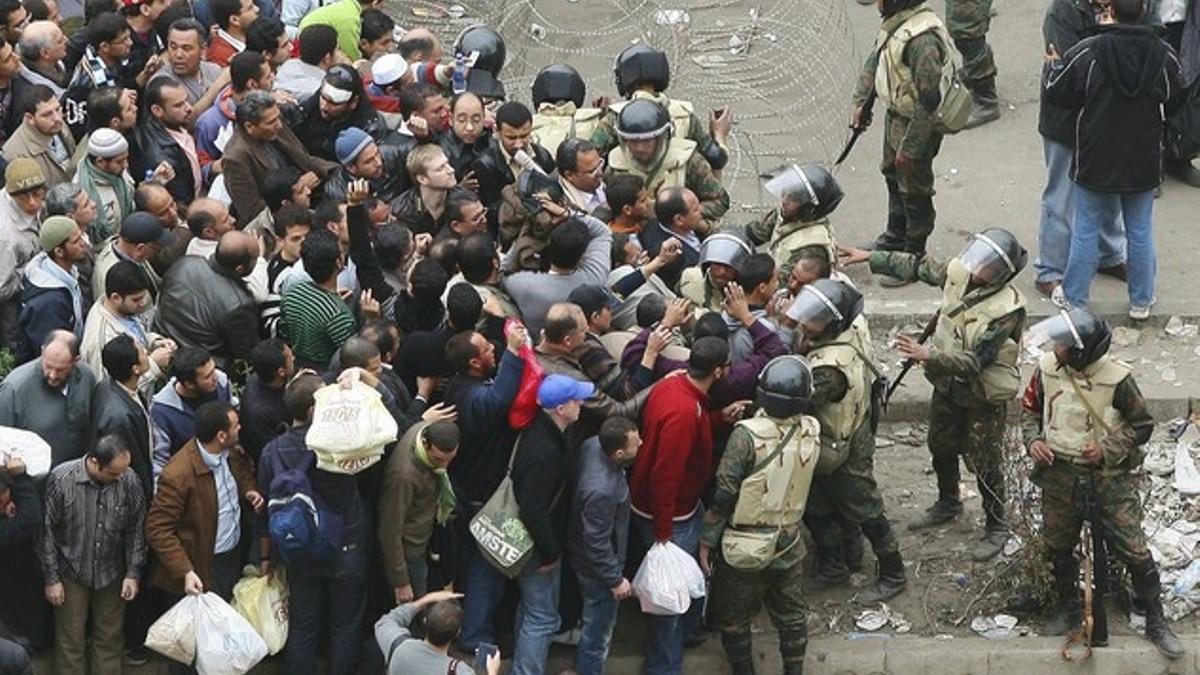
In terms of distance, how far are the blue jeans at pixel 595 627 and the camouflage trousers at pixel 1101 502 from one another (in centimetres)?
188

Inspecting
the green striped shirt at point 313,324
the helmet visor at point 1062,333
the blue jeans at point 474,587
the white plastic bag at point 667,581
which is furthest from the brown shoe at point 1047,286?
the green striped shirt at point 313,324

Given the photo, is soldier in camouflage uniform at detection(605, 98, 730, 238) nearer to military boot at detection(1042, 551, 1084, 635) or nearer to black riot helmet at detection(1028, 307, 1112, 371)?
black riot helmet at detection(1028, 307, 1112, 371)

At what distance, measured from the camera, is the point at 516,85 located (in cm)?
1466

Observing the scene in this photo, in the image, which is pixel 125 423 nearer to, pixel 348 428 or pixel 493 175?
pixel 348 428

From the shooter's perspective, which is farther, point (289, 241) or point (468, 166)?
point (468, 166)

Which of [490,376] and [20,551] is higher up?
[490,376]

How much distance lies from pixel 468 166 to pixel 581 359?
195 cm

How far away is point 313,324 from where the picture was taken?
1010 centimetres

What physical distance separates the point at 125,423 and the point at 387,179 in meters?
2.40

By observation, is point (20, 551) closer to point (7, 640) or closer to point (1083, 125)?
point (7, 640)

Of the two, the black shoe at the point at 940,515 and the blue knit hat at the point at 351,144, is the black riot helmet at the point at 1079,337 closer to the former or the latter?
the black shoe at the point at 940,515

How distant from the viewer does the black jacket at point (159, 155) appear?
1154cm

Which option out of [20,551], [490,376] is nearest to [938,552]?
[490,376]

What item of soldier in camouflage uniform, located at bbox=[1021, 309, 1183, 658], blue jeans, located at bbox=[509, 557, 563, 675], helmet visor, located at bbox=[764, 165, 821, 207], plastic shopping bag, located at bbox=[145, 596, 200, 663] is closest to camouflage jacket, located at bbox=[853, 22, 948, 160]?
helmet visor, located at bbox=[764, 165, 821, 207]
